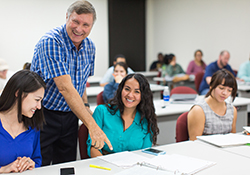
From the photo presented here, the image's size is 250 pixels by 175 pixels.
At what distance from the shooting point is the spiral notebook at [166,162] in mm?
1417

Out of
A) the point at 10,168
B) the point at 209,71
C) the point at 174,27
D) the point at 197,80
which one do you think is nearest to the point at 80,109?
the point at 10,168

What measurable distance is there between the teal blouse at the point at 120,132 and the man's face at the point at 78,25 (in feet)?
1.81

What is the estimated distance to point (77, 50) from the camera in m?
1.89

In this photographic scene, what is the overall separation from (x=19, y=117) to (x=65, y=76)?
1.15 feet

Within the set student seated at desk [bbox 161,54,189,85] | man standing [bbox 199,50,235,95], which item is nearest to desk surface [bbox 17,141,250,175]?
man standing [bbox 199,50,235,95]

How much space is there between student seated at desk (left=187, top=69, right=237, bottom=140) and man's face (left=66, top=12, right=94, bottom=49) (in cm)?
109

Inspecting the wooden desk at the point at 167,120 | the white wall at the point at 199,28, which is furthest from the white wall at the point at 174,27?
the wooden desk at the point at 167,120

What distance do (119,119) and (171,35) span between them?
7.15 m

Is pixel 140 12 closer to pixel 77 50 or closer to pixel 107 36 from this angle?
pixel 107 36

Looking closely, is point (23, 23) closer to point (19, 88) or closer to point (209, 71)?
point (209, 71)

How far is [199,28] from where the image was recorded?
768 centimetres

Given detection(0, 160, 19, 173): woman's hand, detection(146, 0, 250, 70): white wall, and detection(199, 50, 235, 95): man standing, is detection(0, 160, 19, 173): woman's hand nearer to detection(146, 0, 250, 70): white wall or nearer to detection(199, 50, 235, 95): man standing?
detection(199, 50, 235, 95): man standing

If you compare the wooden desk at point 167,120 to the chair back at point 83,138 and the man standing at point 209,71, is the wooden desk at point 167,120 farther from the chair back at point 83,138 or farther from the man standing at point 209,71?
the man standing at point 209,71

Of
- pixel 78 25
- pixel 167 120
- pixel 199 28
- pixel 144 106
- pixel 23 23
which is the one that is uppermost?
pixel 23 23
